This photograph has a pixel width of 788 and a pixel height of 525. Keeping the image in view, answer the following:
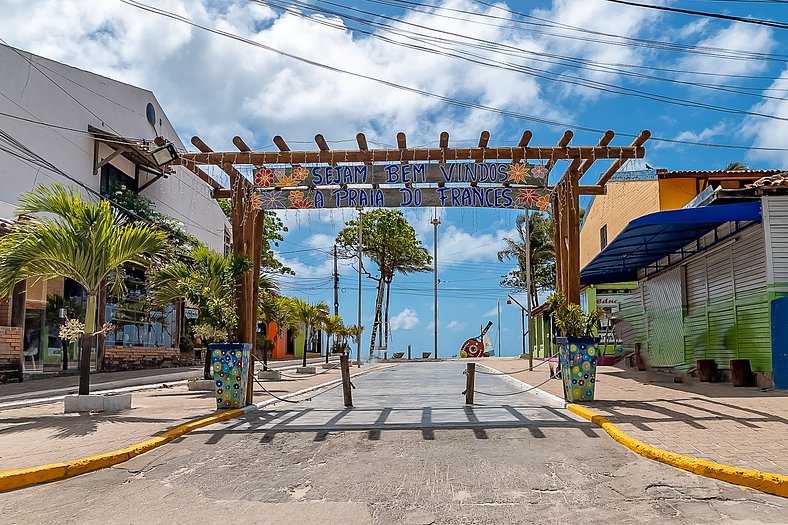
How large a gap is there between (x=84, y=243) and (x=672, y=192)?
Result: 20.1 metres

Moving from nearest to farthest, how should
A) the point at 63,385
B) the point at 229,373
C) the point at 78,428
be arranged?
the point at 78,428 < the point at 229,373 < the point at 63,385

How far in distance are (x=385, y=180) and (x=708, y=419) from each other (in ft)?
23.7

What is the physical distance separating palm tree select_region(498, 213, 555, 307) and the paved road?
134 feet

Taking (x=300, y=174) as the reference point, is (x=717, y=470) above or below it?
below

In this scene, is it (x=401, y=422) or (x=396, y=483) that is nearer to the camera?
(x=396, y=483)

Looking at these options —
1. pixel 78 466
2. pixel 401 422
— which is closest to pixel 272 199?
pixel 401 422

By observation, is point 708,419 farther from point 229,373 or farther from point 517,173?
point 229,373

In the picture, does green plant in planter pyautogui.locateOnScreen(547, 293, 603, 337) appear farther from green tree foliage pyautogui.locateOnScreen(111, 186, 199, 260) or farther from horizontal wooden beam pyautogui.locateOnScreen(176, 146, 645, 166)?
green tree foliage pyautogui.locateOnScreen(111, 186, 199, 260)

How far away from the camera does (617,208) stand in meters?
30.8

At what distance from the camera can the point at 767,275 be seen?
578 inches

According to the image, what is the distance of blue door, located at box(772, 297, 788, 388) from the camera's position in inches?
562

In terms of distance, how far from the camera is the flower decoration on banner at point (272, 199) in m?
14.4

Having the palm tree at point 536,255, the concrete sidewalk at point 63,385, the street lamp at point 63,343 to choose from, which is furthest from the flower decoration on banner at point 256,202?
the palm tree at point 536,255

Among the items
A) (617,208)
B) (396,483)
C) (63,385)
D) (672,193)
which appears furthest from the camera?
(617,208)
